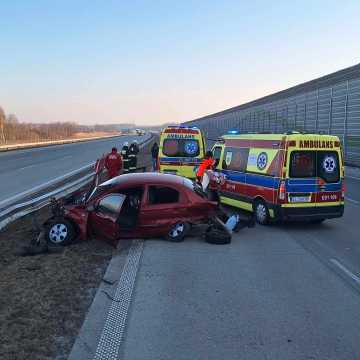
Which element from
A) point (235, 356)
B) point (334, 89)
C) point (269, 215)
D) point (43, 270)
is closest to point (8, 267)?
point (43, 270)

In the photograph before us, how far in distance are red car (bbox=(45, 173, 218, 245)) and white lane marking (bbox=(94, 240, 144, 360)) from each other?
1354mm

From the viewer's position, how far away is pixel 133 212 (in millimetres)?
10039

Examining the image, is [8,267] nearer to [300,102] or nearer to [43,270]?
[43,270]

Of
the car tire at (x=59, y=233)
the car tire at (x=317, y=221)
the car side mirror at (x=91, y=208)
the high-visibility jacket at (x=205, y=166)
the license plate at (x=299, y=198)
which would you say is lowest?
the car tire at (x=317, y=221)

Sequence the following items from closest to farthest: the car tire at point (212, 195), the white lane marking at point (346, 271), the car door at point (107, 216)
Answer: the white lane marking at point (346, 271)
the car door at point (107, 216)
the car tire at point (212, 195)

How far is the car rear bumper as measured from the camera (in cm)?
1140

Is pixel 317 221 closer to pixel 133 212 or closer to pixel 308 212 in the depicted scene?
pixel 308 212

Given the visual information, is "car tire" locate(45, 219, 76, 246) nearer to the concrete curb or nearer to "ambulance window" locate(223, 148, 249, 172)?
the concrete curb

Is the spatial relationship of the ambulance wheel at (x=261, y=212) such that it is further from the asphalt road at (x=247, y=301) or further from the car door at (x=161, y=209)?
the car door at (x=161, y=209)

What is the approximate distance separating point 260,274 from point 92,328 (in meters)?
3.07

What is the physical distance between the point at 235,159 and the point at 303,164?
254cm

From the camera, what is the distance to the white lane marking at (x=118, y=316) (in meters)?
4.99

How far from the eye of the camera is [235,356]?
193 inches

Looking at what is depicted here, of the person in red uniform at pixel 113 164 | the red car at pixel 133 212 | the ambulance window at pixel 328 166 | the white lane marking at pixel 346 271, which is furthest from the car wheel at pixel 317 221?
the person in red uniform at pixel 113 164
